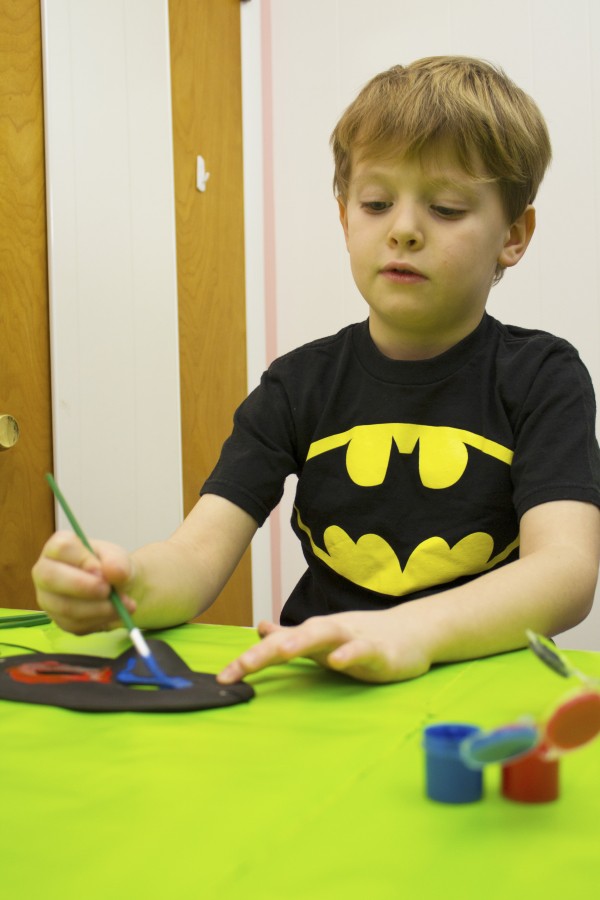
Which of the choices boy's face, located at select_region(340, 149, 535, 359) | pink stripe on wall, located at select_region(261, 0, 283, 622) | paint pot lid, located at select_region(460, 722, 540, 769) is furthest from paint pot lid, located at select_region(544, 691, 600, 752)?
pink stripe on wall, located at select_region(261, 0, 283, 622)

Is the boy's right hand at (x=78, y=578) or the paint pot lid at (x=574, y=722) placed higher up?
the paint pot lid at (x=574, y=722)

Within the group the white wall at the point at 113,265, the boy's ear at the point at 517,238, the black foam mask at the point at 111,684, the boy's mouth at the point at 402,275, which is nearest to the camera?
the black foam mask at the point at 111,684

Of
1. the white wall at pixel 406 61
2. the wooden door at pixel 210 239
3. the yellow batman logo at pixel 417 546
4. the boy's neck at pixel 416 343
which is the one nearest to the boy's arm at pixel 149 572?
the yellow batman logo at pixel 417 546

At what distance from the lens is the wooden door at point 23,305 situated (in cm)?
162

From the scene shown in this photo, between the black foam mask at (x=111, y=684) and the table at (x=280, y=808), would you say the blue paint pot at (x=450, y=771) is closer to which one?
the table at (x=280, y=808)

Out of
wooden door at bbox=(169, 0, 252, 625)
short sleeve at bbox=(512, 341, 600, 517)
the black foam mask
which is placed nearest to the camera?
the black foam mask

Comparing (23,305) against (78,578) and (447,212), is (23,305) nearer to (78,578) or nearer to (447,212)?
(447,212)

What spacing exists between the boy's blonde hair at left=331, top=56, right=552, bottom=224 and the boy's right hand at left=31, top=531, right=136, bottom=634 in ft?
1.70

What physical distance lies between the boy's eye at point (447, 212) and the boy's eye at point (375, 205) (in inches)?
1.9

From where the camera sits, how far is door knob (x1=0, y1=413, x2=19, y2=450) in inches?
60.4

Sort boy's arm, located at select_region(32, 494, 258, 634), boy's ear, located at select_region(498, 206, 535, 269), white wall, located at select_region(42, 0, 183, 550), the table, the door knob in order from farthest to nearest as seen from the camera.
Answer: white wall, located at select_region(42, 0, 183, 550) < the door knob < boy's ear, located at select_region(498, 206, 535, 269) < boy's arm, located at select_region(32, 494, 258, 634) < the table

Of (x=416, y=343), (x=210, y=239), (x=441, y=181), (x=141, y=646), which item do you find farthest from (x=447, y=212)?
(x=210, y=239)

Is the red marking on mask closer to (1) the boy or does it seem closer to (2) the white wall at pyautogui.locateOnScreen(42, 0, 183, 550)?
(1) the boy

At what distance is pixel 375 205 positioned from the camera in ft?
3.18
